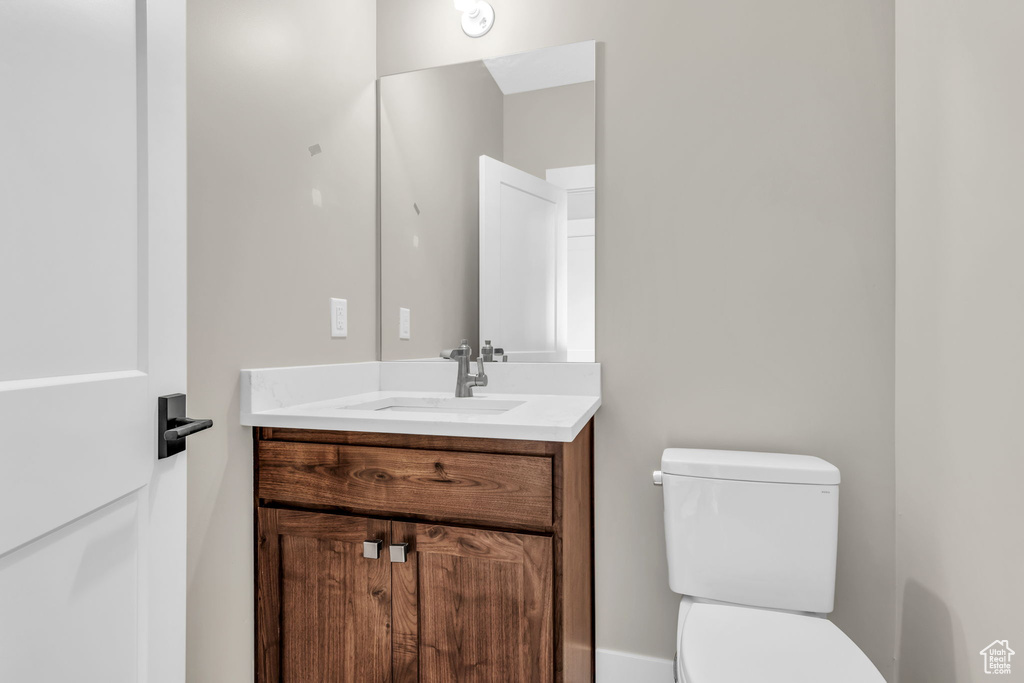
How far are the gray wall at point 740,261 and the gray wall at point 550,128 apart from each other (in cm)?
6

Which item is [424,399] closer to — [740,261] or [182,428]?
[182,428]

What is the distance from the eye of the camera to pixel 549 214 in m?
1.62

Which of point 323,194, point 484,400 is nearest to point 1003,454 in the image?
point 484,400

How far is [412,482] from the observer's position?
115cm

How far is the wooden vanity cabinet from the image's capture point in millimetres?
1082

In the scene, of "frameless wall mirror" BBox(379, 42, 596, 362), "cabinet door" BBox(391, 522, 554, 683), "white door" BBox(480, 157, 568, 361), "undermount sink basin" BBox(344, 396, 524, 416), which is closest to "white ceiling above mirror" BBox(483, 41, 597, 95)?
"frameless wall mirror" BBox(379, 42, 596, 362)

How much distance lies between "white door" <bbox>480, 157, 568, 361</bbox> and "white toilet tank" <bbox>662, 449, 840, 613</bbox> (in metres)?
0.56

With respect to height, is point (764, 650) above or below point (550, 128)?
below

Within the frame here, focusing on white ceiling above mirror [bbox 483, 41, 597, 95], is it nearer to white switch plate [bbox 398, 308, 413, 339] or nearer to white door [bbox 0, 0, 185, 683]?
white switch plate [bbox 398, 308, 413, 339]

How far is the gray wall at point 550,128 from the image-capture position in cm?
160

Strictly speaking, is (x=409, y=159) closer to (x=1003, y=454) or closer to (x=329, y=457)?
(x=329, y=457)

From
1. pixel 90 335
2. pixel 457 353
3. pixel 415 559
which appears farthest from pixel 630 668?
pixel 90 335

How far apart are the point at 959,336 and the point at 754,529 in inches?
23.8

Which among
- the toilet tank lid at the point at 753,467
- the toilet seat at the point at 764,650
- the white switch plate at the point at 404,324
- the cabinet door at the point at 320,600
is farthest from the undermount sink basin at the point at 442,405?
the toilet seat at the point at 764,650
